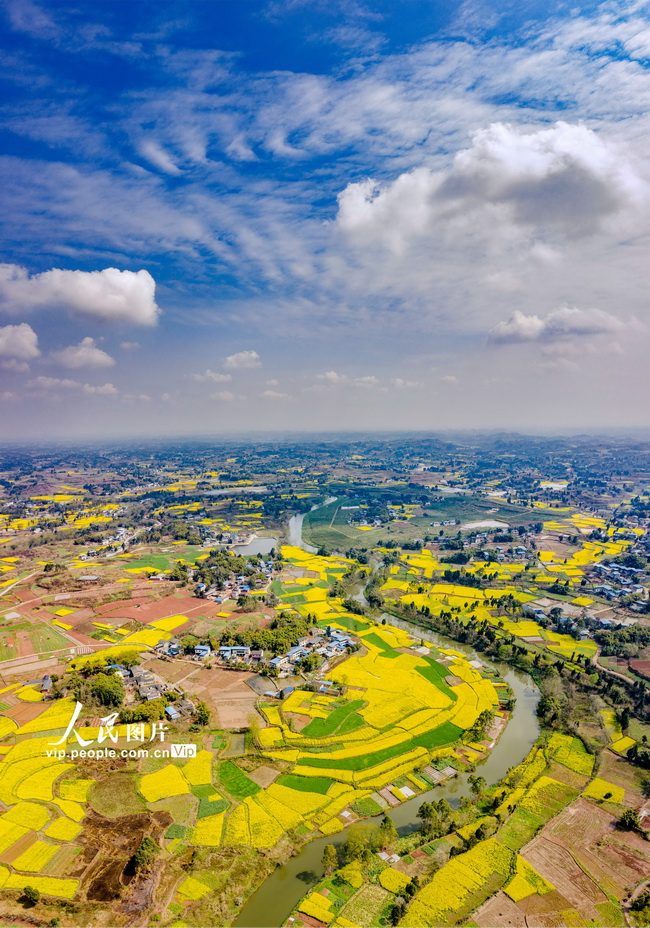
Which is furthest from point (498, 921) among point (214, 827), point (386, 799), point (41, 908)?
point (41, 908)

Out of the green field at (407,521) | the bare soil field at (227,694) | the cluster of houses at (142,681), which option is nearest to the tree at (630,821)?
the bare soil field at (227,694)

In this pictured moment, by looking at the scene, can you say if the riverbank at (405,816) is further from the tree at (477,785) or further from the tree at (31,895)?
the tree at (31,895)

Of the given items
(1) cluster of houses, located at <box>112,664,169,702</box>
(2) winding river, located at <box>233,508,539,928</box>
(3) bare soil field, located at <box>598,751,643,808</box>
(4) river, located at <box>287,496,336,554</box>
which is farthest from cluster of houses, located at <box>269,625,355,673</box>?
(4) river, located at <box>287,496,336,554</box>

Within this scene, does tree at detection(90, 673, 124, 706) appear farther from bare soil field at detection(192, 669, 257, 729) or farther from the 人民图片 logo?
bare soil field at detection(192, 669, 257, 729)

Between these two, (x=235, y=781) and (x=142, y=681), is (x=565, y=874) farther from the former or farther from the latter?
(x=142, y=681)

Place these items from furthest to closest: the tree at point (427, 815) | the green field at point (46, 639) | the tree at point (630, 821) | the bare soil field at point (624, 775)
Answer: the green field at point (46, 639), the bare soil field at point (624, 775), the tree at point (630, 821), the tree at point (427, 815)
